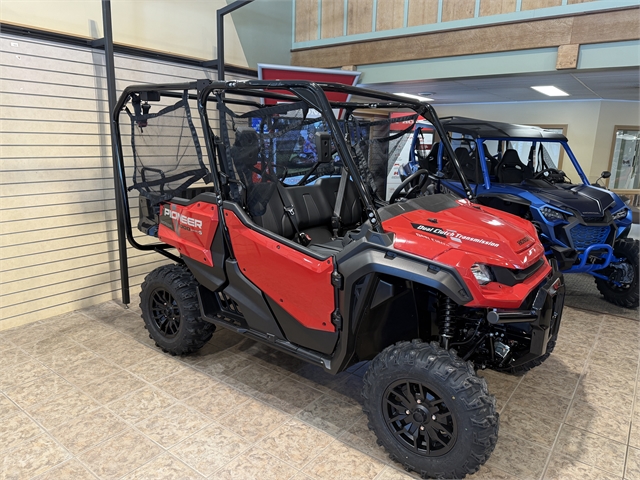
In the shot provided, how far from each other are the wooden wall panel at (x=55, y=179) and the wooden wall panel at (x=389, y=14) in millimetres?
2554

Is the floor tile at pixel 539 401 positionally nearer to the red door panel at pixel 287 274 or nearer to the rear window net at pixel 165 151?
the red door panel at pixel 287 274

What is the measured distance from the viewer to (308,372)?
339cm

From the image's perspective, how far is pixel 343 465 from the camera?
2457 millimetres

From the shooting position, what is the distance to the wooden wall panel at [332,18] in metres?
5.75

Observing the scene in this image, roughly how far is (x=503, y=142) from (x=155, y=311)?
4.31 meters

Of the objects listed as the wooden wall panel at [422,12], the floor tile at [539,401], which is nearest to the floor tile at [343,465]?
the floor tile at [539,401]

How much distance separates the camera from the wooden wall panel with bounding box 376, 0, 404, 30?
5.28 m

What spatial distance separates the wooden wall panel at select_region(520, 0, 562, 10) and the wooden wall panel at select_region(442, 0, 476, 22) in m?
0.50

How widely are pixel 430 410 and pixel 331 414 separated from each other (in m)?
0.79

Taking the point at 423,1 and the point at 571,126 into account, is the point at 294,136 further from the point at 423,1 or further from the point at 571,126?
the point at 571,126

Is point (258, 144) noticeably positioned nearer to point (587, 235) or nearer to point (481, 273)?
point (481, 273)

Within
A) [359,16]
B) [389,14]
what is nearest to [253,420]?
[389,14]

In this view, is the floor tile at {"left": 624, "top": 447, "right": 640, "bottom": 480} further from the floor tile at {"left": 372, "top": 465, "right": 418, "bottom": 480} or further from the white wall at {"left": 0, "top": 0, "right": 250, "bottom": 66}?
the white wall at {"left": 0, "top": 0, "right": 250, "bottom": 66}

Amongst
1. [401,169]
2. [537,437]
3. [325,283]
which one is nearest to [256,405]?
[325,283]
